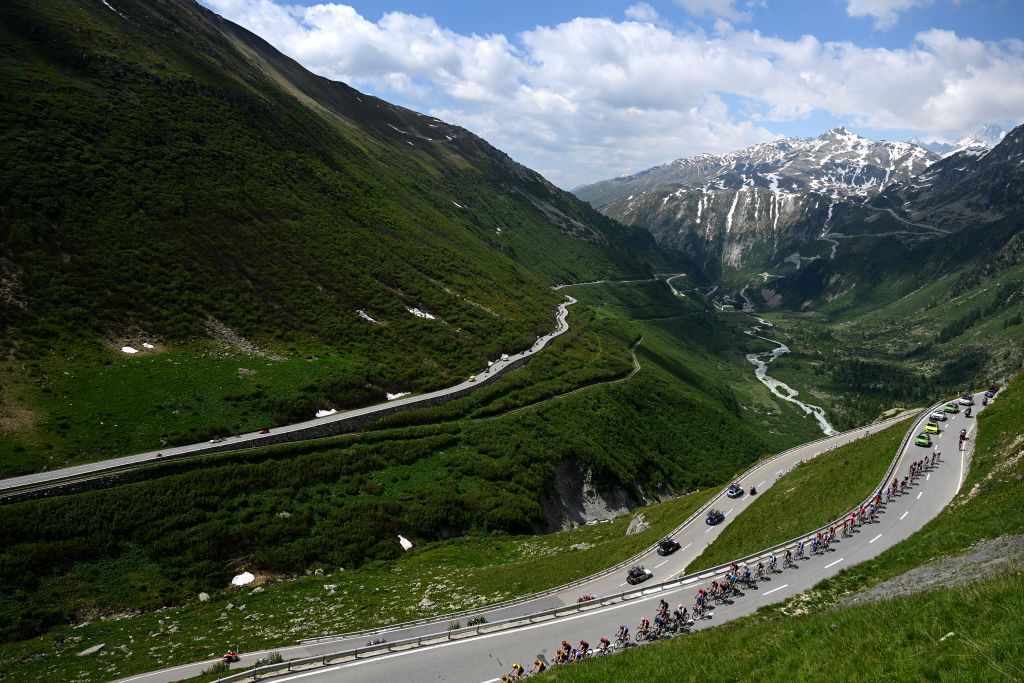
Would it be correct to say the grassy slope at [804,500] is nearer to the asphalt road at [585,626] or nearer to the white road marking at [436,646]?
the asphalt road at [585,626]

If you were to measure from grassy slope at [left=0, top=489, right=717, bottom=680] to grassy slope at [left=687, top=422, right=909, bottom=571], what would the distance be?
22.4 ft

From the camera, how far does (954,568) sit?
71.1 ft

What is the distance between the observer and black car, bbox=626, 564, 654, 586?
1534 inches

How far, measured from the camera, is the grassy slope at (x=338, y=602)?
32062 millimetres

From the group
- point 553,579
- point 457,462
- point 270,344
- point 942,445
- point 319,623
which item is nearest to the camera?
point 319,623

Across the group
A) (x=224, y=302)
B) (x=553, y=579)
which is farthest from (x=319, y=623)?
(x=224, y=302)

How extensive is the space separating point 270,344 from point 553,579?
5616cm

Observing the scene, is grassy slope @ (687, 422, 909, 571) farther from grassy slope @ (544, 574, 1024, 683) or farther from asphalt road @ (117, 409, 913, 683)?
grassy slope @ (544, 574, 1024, 683)

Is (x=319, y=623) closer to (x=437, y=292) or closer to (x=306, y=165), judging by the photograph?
(x=437, y=292)

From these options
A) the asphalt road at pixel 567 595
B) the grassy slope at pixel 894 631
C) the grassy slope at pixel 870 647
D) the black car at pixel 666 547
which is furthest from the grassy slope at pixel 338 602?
the grassy slope at pixel 870 647

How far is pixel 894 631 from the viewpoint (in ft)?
53.6

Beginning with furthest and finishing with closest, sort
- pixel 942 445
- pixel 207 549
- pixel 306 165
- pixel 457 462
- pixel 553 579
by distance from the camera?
pixel 306 165
pixel 457 462
pixel 942 445
pixel 207 549
pixel 553 579

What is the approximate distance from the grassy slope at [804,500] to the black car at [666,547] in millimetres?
2517

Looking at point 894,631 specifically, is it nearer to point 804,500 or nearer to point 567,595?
point 567,595
